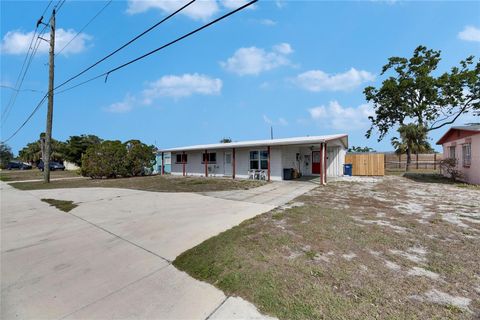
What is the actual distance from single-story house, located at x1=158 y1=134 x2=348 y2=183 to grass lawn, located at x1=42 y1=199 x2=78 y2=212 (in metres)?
9.53

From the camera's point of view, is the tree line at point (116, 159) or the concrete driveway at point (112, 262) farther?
the tree line at point (116, 159)

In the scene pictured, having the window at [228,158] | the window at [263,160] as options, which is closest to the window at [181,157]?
the window at [228,158]

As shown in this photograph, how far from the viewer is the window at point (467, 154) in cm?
1314

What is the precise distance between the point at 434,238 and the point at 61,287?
6.25 m

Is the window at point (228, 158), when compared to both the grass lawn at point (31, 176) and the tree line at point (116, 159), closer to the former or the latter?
the tree line at point (116, 159)

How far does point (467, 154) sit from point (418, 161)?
14902mm

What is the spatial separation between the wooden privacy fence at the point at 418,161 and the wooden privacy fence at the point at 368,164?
10035mm

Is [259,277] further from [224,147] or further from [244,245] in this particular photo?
[224,147]

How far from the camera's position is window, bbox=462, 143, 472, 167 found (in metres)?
13.1

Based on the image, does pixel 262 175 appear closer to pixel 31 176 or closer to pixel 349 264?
pixel 349 264

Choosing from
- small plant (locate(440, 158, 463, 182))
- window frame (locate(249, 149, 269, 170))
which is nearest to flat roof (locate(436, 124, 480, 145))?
small plant (locate(440, 158, 463, 182))

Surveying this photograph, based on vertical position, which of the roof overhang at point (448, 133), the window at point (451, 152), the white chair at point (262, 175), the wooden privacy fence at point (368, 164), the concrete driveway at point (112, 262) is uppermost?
the roof overhang at point (448, 133)

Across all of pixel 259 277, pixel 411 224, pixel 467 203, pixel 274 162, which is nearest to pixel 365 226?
pixel 411 224

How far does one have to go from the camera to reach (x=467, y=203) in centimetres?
774
